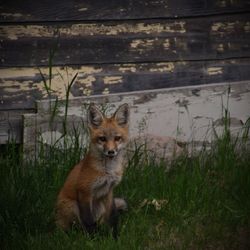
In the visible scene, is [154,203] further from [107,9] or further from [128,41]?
[107,9]

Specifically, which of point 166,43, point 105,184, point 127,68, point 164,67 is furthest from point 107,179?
point 166,43

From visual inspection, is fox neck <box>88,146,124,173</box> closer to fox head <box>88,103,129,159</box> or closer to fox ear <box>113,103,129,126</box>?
fox head <box>88,103,129,159</box>

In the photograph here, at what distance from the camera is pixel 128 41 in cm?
825

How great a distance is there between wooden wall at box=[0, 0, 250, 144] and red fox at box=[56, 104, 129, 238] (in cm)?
134

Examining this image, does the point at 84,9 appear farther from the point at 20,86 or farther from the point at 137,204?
the point at 137,204

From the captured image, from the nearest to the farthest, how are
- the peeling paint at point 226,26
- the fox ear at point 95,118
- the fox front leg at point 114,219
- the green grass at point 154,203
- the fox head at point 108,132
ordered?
1. the green grass at point 154,203
2. the fox front leg at point 114,219
3. the fox head at point 108,132
4. the fox ear at point 95,118
5. the peeling paint at point 226,26

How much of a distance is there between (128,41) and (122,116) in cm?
146

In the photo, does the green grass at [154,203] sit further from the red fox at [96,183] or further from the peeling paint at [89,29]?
the peeling paint at [89,29]

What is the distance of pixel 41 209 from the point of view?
6715mm

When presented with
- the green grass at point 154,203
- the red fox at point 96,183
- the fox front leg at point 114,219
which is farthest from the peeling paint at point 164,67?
the fox front leg at point 114,219

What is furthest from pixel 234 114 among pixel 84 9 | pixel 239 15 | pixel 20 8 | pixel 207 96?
pixel 20 8

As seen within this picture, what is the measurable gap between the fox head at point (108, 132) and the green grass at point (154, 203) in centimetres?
57

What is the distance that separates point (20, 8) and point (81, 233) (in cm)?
249

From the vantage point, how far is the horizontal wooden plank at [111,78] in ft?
26.4
